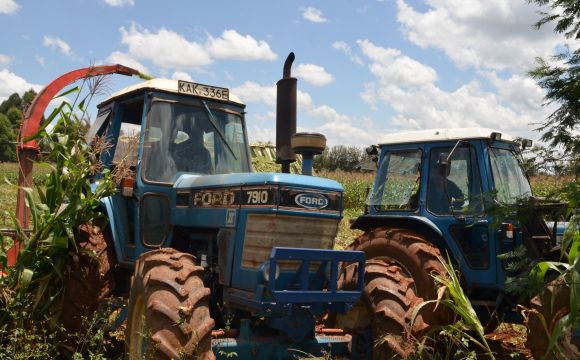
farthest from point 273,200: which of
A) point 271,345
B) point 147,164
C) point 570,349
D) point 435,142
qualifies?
point 435,142

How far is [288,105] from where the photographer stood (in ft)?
14.7

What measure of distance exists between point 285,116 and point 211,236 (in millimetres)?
1136

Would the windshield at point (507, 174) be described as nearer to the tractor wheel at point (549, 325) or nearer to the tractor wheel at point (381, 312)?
the tractor wheel at point (549, 325)

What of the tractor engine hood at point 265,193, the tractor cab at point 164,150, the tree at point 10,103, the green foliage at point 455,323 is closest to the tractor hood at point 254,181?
the tractor engine hood at point 265,193

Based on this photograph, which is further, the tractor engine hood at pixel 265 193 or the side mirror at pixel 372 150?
the side mirror at pixel 372 150

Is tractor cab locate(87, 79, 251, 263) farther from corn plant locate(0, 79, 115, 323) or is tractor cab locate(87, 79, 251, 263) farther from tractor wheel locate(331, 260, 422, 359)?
tractor wheel locate(331, 260, 422, 359)

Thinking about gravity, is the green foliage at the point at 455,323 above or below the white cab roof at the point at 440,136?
below

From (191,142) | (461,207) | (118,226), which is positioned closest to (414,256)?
(461,207)

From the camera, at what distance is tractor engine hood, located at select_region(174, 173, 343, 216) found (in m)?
4.23

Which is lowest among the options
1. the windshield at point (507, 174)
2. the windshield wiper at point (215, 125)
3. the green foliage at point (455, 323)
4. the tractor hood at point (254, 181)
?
the green foliage at point (455, 323)

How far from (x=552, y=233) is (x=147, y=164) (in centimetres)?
397

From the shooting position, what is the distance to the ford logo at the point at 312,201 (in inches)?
169

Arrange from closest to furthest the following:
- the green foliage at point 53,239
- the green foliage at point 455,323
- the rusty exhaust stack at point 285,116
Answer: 1. the rusty exhaust stack at point 285,116
2. the green foliage at point 455,323
3. the green foliage at point 53,239

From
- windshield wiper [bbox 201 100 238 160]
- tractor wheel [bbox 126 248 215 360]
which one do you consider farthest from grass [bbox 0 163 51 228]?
tractor wheel [bbox 126 248 215 360]
